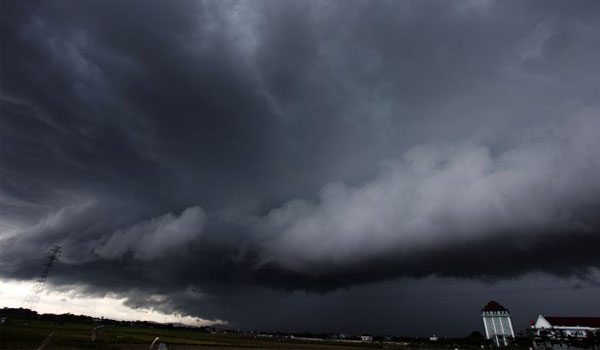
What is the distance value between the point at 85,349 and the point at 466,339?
203898 mm

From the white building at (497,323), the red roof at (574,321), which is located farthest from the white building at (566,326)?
the white building at (497,323)

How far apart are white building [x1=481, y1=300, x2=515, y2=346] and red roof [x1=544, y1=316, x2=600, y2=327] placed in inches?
1029

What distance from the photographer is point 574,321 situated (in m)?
164

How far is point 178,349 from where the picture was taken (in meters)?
98.2

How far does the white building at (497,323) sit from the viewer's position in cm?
16138

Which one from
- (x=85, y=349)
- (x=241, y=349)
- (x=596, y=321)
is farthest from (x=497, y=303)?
(x=85, y=349)

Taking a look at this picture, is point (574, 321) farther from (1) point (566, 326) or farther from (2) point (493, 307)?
(2) point (493, 307)

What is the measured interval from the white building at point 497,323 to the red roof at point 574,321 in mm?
26129

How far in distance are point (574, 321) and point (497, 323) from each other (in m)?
37.9

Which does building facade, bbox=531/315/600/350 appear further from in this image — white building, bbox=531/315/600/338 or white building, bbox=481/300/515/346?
white building, bbox=481/300/515/346

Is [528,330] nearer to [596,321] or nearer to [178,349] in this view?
[596,321]

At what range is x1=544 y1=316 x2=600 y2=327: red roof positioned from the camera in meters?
158

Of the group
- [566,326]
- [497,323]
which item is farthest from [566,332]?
[497,323]

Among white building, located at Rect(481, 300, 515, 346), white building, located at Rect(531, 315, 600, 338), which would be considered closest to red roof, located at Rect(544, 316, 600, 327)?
white building, located at Rect(531, 315, 600, 338)
